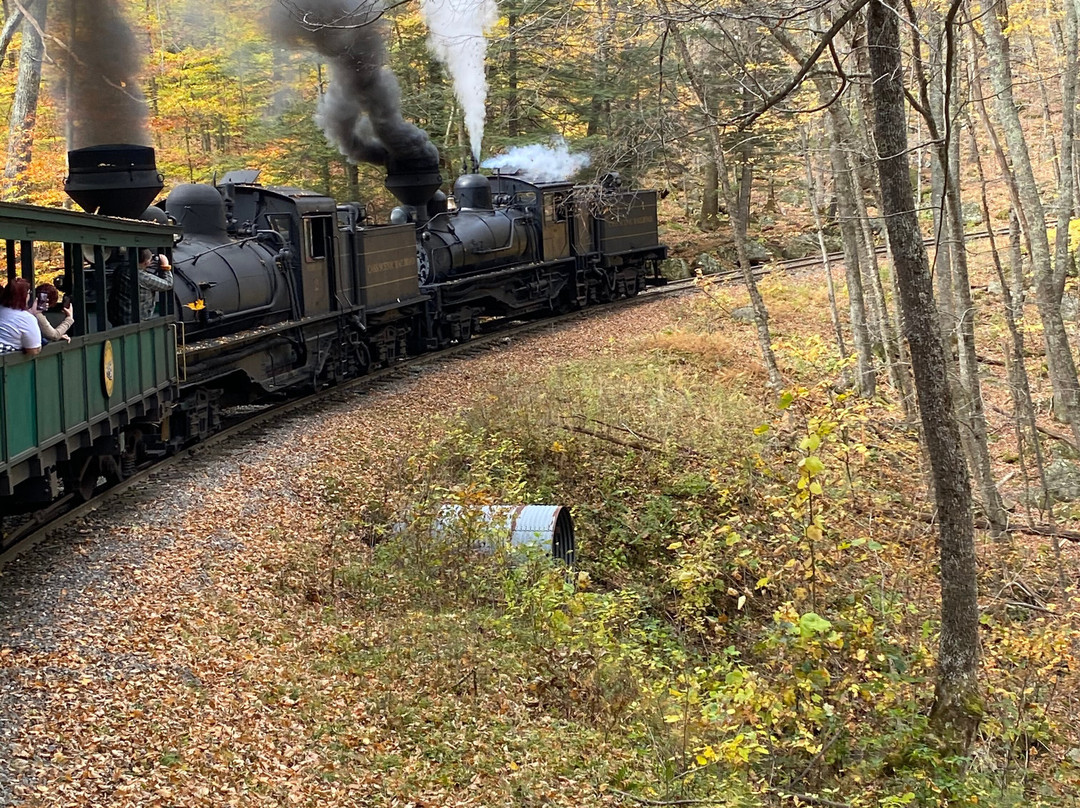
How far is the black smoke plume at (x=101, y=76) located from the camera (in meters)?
14.8

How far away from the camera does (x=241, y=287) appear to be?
47.2 ft

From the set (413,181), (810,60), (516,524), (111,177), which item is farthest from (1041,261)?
(413,181)

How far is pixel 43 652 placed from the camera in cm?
702

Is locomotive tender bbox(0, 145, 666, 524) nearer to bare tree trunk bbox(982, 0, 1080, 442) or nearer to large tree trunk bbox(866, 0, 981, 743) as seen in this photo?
bare tree trunk bbox(982, 0, 1080, 442)

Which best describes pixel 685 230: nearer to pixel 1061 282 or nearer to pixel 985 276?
pixel 985 276

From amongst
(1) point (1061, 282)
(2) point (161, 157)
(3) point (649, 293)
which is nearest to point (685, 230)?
(3) point (649, 293)

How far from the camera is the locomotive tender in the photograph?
871cm

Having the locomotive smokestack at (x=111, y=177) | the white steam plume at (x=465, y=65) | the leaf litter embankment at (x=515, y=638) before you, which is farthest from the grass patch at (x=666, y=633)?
the white steam plume at (x=465, y=65)

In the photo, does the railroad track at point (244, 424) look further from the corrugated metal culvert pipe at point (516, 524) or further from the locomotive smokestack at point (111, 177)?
the corrugated metal culvert pipe at point (516, 524)

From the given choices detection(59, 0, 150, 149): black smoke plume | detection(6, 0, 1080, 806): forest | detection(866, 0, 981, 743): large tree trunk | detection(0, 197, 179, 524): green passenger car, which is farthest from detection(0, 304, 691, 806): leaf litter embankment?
detection(59, 0, 150, 149): black smoke plume

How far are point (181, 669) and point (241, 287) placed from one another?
26.9 feet

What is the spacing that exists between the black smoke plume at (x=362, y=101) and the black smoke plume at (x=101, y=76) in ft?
13.4

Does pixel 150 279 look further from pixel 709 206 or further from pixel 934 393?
pixel 709 206

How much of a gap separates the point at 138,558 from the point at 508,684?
3.39 m
